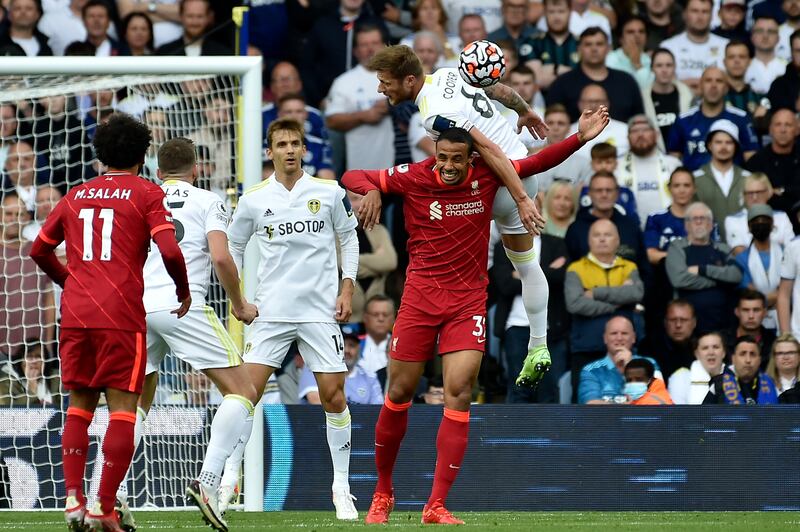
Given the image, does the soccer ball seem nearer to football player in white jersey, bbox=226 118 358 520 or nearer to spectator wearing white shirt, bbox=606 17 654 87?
football player in white jersey, bbox=226 118 358 520

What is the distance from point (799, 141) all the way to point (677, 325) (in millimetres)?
2983

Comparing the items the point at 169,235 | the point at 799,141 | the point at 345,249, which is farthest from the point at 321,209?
the point at 799,141

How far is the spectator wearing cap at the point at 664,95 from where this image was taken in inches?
586

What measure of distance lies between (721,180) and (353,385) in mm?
4669

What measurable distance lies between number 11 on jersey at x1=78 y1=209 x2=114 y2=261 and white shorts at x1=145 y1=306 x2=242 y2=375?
1.29m

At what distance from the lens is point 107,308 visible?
7.28 meters

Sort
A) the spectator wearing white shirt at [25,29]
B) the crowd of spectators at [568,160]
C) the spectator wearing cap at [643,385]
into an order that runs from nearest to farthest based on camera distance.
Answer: the spectator wearing cap at [643,385], the crowd of spectators at [568,160], the spectator wearing white shirt at [25,29]

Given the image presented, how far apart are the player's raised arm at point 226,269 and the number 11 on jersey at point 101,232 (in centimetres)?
128

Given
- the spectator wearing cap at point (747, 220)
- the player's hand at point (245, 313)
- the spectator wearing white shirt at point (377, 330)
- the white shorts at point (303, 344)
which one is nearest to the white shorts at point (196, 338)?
the player's hand at point (245, 313)

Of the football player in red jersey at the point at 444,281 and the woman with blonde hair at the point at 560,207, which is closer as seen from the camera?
the football player in red jersey at the point at 444,281

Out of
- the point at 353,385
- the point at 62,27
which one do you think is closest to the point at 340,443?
the point at 353,385

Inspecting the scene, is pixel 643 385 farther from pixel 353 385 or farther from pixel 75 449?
pixel 75 449

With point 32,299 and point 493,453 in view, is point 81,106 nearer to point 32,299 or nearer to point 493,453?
point 32,299

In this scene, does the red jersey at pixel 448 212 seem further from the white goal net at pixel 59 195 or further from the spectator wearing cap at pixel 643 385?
the spectator wearing cap at pixel 643 385
